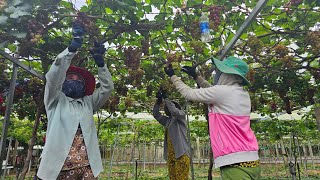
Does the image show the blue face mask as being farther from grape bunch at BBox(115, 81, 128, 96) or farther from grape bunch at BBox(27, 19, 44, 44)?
grape bunch at BBox(115, 81, 128, 96)

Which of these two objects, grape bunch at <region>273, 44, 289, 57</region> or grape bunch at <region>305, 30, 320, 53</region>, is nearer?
grape bunch at <region>305, 30, 320, 53</region>

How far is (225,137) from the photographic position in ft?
7.52

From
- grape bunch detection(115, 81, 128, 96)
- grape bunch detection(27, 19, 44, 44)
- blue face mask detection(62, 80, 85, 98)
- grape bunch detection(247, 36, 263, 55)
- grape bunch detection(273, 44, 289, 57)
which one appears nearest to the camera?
blue face mask detection(62, 80, 85, 98)

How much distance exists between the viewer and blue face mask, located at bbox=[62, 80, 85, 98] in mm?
2574

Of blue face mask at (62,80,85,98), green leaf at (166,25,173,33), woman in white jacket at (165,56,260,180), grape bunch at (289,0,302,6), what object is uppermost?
grape bunch at (289,0,302,6)

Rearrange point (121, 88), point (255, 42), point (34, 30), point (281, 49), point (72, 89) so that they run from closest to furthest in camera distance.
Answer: point (72, 89) → point (34, 30) → point (255, 42) → point (281, 49) → point (121, 88)

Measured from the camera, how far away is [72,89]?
2578 millimetres

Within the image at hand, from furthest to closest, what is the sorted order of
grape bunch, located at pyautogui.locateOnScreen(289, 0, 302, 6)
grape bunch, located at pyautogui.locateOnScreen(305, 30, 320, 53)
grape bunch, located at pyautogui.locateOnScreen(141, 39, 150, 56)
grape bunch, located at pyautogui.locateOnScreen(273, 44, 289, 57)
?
grape bunch, located at pyautogui.locateOnScreen(273, 44, 289, 57), grape bunch, located at pyautogui.locateOnScreen(141, 39, 150, 56), grape bunch, located at pyautogui.locateOnScreen(305, 30, 320, 53), grape bunch, located at pyautogui.locateOnScreen(289, 0, 302, 6)

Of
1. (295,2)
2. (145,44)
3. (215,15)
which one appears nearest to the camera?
(215,15)

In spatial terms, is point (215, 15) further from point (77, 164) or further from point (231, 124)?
point (77, 164)

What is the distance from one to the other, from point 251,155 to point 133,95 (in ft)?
15.6

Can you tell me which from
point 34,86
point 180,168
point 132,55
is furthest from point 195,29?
point 34,86

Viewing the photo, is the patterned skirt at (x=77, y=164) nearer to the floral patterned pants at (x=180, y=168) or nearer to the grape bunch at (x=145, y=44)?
the grape bunch at (x=145, y=44)

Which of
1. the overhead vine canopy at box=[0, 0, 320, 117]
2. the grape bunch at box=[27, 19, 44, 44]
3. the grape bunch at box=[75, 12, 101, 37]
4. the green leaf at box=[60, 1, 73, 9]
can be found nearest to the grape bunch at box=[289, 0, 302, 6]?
the overhead vine canopy at box=[0, 0, 320, 117]
